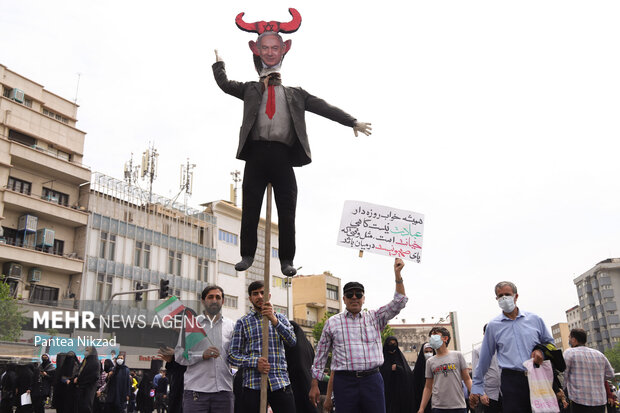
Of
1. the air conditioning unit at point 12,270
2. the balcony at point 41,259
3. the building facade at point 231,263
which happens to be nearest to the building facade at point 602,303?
the building facade at point 231,263

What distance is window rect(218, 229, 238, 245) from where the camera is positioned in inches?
A: 1957

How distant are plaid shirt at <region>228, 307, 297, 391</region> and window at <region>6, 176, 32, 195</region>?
35315 mm

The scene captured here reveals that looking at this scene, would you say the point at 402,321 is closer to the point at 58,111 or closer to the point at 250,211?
the point at 58,111

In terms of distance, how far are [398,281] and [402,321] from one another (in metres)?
116

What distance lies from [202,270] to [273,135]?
1663 inches

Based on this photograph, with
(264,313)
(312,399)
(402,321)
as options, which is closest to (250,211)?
(264,313)

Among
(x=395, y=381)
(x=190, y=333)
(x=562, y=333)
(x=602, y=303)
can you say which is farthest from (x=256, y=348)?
(x=562, y=333)

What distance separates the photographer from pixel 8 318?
28.6 meters

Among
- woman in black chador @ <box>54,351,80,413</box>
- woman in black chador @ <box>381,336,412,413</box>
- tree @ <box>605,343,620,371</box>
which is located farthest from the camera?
tree @ <box>605,343,620,371</box>

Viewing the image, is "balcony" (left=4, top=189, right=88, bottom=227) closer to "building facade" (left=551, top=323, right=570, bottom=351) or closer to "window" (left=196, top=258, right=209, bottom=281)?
"window" (left=196, top=258, right=209, bottom=281)

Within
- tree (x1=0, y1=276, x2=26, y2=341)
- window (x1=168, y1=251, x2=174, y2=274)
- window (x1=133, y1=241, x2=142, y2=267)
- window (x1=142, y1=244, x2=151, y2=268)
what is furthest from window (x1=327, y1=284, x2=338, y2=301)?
tree (x1=0, y1=276, x2=26, y2=341)

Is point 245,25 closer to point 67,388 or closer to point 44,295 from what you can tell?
point 67,388

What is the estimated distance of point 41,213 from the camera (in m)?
36.3

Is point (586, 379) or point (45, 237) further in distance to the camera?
point (45, 237)
